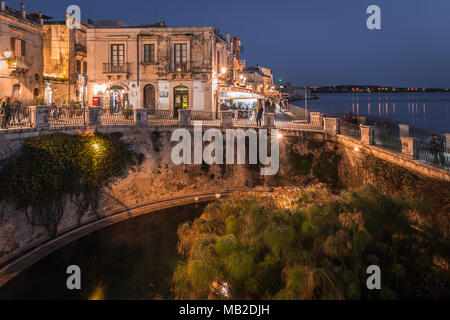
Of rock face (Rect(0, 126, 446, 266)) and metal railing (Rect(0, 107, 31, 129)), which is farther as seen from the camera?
rock face (Rect(0, 126, 446, 266))

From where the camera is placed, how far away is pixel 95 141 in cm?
1688

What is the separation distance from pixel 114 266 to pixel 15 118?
8012 millimetres

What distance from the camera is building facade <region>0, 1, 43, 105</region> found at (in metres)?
23.7

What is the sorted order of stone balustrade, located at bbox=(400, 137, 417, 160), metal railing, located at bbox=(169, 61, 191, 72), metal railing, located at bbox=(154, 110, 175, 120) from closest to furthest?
1. stone balustrade, located at bbox=(400, 137, 417, 160)
2. metal railing, located at bbox=(154, 110, 175, 120)
3. metal railing, located at bbox=(169, 61, 191, 72)

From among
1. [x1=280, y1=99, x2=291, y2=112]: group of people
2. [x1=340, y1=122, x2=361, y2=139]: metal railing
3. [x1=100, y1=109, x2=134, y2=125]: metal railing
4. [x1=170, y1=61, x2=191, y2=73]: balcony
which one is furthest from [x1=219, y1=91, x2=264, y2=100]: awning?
[x1=280, y1=99, x2=291, y2=112]: group of people

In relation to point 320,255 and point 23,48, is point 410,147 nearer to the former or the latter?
point 320,255

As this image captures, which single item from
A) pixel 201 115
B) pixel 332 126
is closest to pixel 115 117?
pixel 201 115

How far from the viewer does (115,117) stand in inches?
786

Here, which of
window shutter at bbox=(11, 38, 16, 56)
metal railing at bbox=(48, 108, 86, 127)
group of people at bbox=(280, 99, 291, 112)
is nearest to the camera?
metal railing at bbox=(48, 108, 86, 127)

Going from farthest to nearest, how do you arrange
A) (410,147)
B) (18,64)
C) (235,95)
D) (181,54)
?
1. (235,95)
2. (181,54)
3. (18,64)
4. (410,147)

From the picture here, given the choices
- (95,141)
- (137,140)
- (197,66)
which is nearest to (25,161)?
(95,141)

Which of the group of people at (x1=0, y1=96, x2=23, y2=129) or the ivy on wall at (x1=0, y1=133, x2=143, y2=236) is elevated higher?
the group of people at (x1=0, y1=96, x2=23, y2=129)

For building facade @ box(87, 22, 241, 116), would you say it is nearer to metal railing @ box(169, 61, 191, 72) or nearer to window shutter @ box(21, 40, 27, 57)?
metal railing @ box(169, 61, 191, 72)

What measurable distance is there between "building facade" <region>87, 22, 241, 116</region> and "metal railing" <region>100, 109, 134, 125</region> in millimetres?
4838
